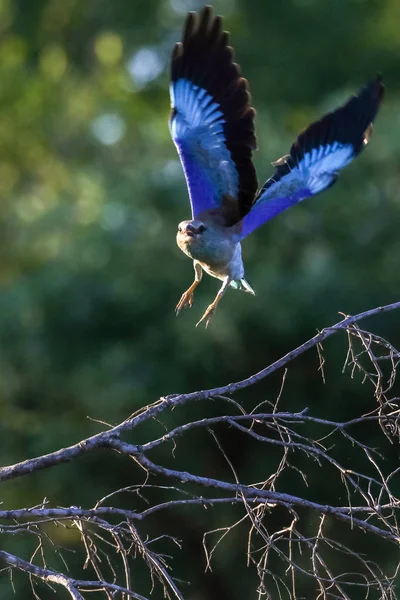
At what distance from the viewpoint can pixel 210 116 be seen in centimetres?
464

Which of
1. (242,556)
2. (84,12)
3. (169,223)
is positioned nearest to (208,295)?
(169,223)

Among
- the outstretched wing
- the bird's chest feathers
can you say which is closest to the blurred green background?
the outstretched wing

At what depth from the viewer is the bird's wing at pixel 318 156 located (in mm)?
4672

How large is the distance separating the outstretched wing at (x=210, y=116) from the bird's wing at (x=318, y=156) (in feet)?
0.45

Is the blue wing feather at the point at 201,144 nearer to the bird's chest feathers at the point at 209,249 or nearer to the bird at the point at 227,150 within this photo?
the bird at the point at 227,150

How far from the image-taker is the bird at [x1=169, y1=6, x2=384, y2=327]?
457 cm

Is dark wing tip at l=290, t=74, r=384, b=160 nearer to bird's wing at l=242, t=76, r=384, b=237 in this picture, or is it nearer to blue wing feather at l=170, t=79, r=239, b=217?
bird's wing at l=242, t=76, r=384, b=237

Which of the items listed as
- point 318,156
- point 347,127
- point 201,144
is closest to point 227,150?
point 201,144

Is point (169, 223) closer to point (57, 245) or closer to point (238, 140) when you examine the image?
point (57, 245)

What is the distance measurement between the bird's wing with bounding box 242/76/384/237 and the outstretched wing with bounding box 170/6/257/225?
0.45ft

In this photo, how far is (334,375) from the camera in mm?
8352

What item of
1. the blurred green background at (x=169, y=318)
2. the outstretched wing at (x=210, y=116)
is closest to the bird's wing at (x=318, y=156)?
the outstretched wing at (x=210, y=116)

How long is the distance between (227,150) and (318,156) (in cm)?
36

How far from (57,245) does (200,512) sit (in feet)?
7.68
